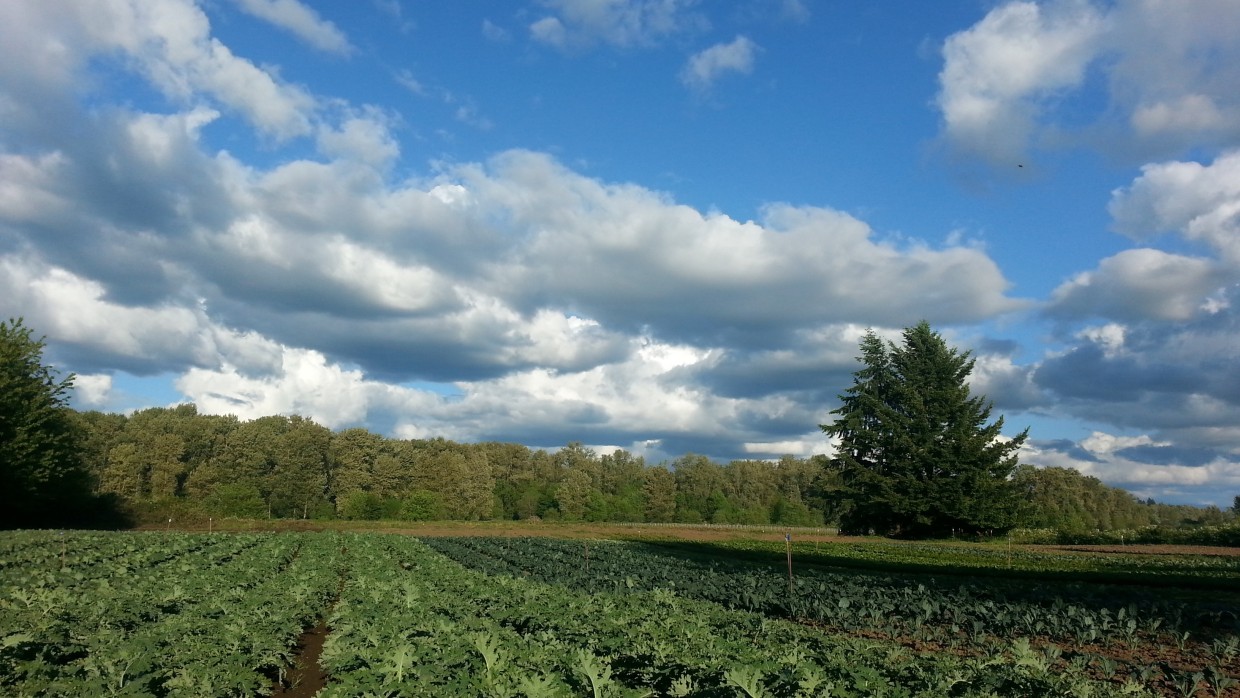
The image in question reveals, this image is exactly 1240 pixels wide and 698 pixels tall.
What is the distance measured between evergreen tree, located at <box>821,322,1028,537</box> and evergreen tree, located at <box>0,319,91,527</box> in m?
68.2

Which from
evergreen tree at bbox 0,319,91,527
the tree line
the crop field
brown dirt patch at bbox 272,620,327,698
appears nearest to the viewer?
the crop field

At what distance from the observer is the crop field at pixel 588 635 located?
8.35 meters

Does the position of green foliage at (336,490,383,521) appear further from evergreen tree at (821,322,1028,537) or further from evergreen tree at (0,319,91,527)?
evergreen tree at (821,322,1028,537)

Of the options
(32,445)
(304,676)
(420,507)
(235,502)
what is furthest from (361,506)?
(304,676)

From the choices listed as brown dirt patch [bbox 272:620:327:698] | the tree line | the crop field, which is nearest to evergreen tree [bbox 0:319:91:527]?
the tree line

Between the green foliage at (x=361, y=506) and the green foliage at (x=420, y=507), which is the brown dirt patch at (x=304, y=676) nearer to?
the green foliage at (x=420, y=507)

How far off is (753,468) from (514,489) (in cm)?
5145

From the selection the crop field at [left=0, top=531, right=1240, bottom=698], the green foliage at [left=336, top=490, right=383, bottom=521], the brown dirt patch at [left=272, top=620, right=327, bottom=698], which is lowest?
the green foliage at [left=336, top=490, right=383, bottom=521]

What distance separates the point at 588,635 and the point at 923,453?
60.8 meters

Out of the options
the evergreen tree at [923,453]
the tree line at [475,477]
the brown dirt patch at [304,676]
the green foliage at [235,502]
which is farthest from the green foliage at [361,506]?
the brown dirt patch at [304,676]

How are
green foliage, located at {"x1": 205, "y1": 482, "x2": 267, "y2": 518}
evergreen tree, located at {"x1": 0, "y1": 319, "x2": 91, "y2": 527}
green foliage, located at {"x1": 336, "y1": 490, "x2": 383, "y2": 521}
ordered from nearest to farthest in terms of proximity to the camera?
evergreen tree, located at {"x1": 0, "y1": 319, "x2": 91, "y2": 527}, green foliage, located at {"x1": 205, "y1": 482, "x2": 267, "y2": 518}, green foliage, located at {"x1": 336, "y1": 490, "x2": 383, "y2": 521}

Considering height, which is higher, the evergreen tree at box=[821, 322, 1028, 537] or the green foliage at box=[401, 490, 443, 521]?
the evergreen tree at box=[821, 322, 1028, 537]

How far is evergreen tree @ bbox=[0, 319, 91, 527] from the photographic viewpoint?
2019 inches

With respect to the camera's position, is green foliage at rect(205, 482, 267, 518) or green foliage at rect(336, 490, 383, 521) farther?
green foliage at rect(336, 490, 383, 521)
